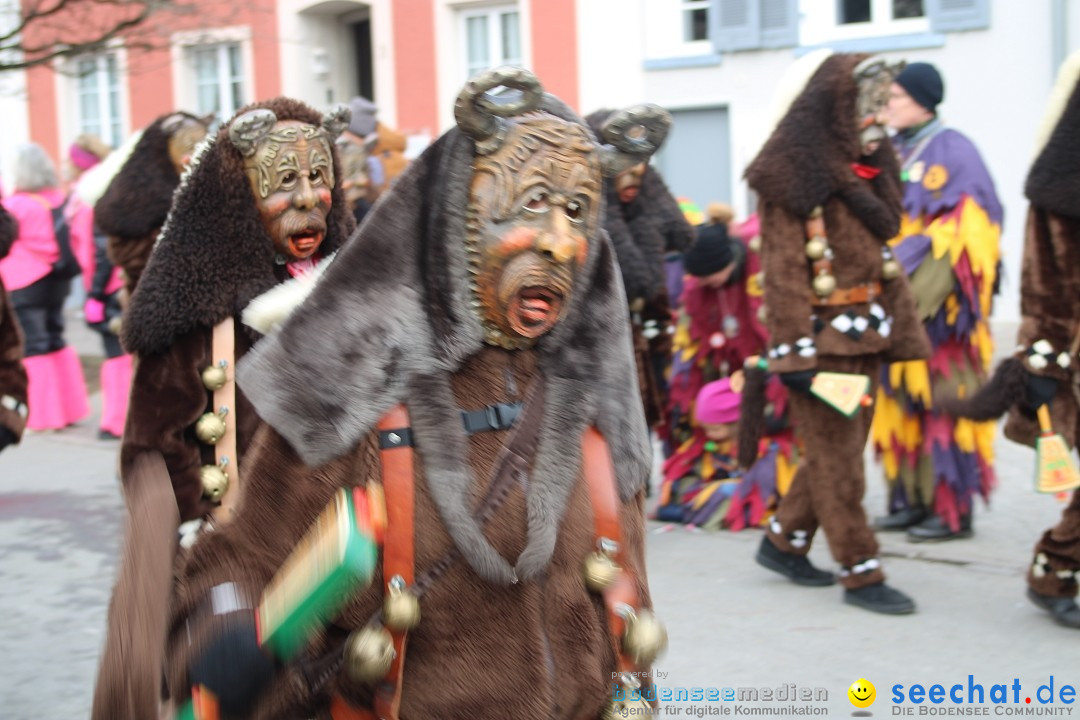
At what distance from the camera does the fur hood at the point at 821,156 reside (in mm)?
4910

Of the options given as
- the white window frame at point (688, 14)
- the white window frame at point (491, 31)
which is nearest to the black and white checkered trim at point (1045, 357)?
the white window frame at point (688, 14)

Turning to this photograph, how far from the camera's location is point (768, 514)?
6418mm

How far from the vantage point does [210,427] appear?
3223mm

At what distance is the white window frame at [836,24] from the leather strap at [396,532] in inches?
484

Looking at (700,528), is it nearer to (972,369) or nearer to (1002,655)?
(972,369)

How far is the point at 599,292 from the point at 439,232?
1.10 ft

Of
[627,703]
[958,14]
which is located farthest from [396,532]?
[958,14]

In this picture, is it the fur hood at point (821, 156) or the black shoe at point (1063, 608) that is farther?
the fur hood at point (821, 156)

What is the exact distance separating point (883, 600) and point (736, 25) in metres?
9.91

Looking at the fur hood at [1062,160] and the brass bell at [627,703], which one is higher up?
the fur hood at [1062,160]

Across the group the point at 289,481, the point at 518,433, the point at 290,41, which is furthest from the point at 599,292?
the point at 290,41

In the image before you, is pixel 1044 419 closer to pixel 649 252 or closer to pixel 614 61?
pixel 649 252

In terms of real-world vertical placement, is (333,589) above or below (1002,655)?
above

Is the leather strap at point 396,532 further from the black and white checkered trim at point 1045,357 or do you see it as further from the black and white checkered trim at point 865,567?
the black and white checkered trim at point 865,567
